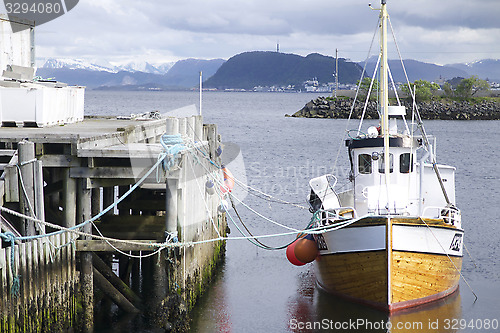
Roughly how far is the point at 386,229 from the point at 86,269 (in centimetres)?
751


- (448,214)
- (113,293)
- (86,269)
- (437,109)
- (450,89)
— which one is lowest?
(113,293)

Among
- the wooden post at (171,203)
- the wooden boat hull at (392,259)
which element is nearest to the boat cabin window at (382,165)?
the wooden boat hull at (392,259)

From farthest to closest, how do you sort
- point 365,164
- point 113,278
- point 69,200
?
point 365,164
point 113,278
point 69,200

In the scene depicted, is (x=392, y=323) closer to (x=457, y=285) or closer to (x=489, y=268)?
(x=457, y=285)

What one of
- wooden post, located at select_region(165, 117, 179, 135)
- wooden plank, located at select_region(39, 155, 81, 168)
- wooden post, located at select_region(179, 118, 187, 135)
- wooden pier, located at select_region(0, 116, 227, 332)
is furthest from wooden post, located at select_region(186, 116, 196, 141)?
wooden plank, located at select_region(39, 155, 81, 168)

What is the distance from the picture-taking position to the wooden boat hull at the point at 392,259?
58.6ft

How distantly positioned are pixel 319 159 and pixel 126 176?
4285 cm

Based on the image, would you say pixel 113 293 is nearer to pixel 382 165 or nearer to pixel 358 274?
pixel 358 274

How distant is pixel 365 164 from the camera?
19.9 m

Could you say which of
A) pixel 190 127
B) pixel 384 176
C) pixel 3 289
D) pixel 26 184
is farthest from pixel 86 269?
pixel 384 176

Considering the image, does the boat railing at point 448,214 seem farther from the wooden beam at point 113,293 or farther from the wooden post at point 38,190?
the wooden post at point 38,190

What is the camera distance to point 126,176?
15.5 meters

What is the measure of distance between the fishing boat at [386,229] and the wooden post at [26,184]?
7.09 metres

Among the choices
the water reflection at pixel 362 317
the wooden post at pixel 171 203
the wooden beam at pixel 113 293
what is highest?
the wooden post at pixel 171 203
